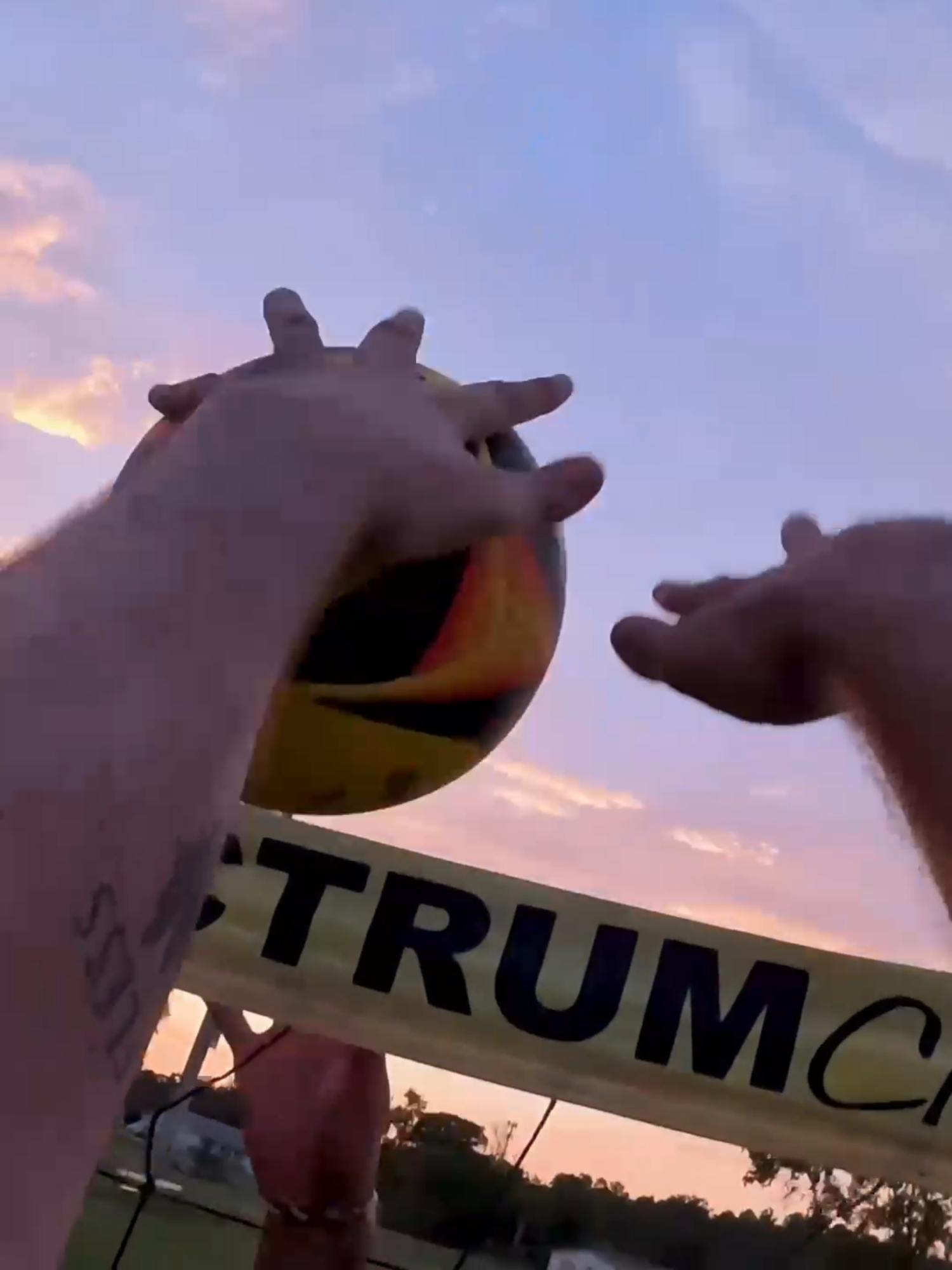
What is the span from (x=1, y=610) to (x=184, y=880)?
0.22 meters

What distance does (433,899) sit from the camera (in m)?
3.05

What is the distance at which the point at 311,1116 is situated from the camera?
317cm

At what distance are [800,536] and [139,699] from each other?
36.4 inches

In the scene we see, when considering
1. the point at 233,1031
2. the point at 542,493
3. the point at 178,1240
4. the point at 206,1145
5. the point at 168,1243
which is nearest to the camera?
the point at 542,493

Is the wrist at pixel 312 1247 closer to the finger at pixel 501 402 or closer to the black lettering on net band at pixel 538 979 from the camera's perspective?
the black lettering on net band at pixel 538 979

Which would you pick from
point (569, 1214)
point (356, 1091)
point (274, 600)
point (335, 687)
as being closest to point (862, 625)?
point (274, 600)

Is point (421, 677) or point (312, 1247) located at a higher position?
point (421, 677)

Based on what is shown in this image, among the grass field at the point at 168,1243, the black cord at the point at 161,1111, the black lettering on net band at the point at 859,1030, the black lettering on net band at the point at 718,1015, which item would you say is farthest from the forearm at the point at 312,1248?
the grass field at the point at 168,1243

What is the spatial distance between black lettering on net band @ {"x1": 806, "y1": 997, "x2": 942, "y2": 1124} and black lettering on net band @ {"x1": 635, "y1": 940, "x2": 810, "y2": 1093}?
0.06 metres

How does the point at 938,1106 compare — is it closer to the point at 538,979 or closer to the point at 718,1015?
the point at 718,1015

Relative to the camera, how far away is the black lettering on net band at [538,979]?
2.93 metres

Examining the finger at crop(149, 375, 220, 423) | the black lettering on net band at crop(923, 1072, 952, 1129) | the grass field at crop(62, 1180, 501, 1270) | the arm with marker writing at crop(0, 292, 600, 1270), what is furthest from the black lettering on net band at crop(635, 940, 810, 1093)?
the grass field at crop(62, 1180, 501, 1270)

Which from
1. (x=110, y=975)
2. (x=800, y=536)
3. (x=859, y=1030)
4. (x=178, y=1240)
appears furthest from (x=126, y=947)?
(x=178, y=1240)

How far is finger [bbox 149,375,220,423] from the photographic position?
1495 mm
